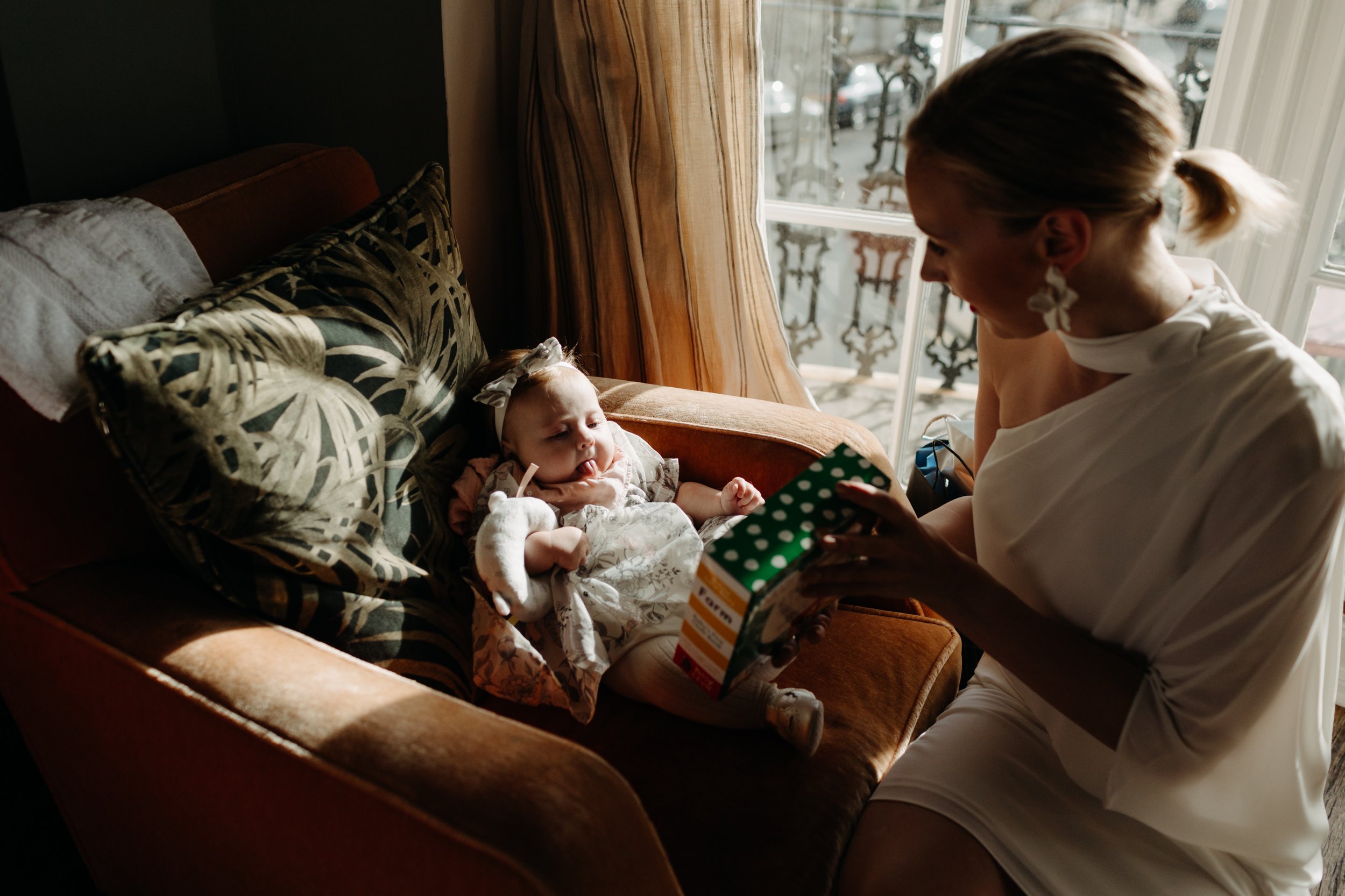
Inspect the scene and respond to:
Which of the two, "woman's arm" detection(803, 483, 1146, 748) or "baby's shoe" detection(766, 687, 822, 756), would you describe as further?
"baby's shoe" detection(766, 687, 822, 756)

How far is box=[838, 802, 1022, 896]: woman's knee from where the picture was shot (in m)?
1.02

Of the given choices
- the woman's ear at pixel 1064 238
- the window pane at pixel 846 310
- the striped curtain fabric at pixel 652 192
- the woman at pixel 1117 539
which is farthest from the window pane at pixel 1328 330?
the woman's ear at pixel 1064 238

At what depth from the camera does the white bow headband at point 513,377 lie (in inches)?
54.6

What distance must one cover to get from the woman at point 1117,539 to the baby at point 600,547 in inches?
9.7

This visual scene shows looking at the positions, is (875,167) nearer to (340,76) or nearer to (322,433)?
(340,76)

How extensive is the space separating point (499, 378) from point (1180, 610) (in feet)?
3.27

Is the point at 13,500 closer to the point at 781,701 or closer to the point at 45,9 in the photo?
the point at 45,9

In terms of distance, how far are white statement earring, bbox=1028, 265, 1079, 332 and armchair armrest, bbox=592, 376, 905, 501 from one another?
1.70 ft

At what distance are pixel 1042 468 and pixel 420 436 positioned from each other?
845 mm

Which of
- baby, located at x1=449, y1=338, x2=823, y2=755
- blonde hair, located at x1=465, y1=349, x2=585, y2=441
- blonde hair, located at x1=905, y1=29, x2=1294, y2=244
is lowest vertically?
baby, located at x1=449, y1=338, x2=823, y2=755

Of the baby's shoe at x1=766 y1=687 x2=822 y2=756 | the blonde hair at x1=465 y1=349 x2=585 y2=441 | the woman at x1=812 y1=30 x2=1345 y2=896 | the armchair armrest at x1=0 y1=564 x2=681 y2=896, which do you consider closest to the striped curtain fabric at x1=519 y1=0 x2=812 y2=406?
the blonde hair at x1=465 y1=349 x2=585 y2=441

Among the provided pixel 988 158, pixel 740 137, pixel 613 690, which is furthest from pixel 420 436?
pixel 740 137

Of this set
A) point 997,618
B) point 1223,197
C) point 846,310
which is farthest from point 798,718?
point 846,310

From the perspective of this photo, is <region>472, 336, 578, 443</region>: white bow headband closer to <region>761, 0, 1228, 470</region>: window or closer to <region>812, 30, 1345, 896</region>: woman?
<region>812, 30, 1345, 896</region>: woman
